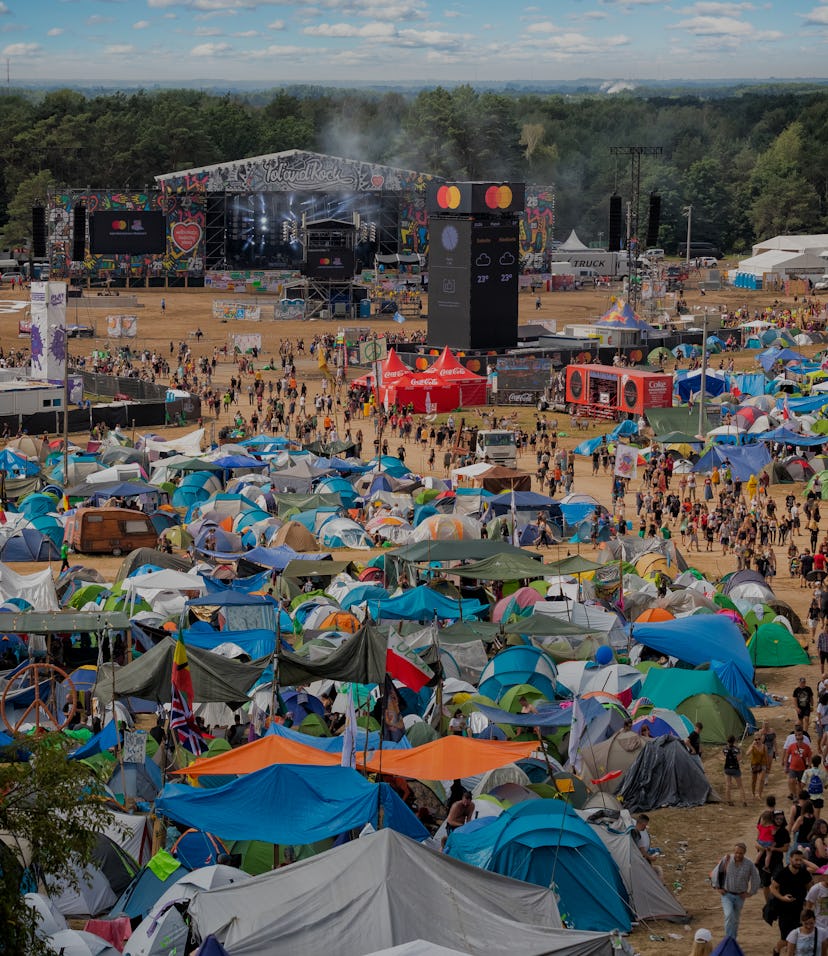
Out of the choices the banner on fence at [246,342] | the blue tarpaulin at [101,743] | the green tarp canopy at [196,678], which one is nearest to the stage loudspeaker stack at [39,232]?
the banner on fence at [246,342]

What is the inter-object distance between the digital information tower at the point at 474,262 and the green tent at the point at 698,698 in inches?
1517

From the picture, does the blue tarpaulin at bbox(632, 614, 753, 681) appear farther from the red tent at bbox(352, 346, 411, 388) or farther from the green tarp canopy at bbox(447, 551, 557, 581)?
the red tent at bbox(352, 346, 411, 388)

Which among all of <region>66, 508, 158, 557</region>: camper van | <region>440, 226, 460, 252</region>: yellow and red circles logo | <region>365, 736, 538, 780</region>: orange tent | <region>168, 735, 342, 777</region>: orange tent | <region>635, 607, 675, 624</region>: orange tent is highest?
<region>440, 226, 460, 252</region>: yellow and red circles logo

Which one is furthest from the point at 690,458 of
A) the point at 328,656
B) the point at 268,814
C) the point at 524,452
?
the point at 268,814

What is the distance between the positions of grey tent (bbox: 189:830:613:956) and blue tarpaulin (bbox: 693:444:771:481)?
2743cm

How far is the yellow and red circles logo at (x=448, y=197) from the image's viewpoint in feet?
190

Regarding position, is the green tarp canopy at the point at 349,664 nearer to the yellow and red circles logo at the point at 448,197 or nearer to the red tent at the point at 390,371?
the red tent at the point at 390,371

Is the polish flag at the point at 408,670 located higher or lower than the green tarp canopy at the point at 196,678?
lower

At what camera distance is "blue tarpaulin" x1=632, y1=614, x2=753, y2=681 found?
863 inches

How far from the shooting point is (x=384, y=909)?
12.4 m

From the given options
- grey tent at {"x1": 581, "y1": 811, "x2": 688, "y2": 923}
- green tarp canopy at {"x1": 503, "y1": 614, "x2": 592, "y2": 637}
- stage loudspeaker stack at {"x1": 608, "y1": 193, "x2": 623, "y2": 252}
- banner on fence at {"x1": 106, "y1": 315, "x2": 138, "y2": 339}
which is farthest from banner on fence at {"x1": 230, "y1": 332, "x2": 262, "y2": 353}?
grey tent at {"x1": 581, "y1": 811, "x2": 688, "y2": 923}

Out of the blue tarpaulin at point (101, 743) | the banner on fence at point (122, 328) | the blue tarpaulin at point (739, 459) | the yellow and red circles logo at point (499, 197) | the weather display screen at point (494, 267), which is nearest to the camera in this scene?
the blue tarpaulin at point (101, 743)

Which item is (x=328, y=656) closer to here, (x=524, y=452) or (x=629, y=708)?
(x=629, y=708)

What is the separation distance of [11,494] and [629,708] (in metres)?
20.9
